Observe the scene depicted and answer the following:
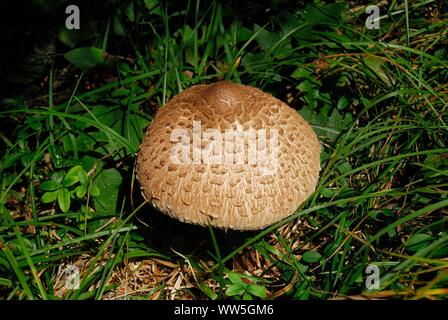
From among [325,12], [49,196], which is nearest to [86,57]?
[49,196]

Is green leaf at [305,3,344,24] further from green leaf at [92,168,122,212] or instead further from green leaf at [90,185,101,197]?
green leaf at [90,185,101,197]

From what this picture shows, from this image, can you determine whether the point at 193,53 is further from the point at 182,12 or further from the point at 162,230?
the point at 162,230

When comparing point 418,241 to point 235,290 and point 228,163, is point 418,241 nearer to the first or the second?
point 235,290

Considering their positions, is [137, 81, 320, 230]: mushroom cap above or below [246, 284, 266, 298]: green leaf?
above

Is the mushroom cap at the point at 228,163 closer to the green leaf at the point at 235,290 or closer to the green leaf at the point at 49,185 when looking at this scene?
the green leaf at the point at 235,290

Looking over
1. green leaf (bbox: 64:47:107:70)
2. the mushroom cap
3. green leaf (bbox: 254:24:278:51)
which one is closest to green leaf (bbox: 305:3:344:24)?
green leaf (bbox: 254:24:278:51)
